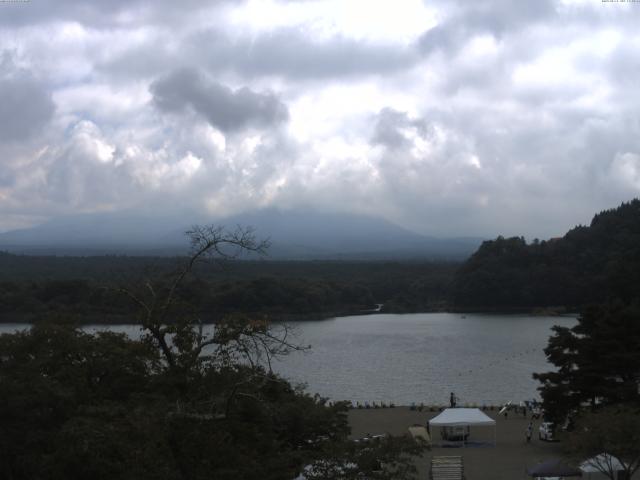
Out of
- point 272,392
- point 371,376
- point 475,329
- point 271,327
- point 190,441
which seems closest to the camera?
point 190,441

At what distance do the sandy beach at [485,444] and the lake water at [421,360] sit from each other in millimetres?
2535

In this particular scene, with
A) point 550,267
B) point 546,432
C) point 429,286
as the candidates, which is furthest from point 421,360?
point 429,286

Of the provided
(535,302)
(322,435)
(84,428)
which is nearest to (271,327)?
(84,428)

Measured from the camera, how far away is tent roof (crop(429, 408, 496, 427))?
14.9 metres

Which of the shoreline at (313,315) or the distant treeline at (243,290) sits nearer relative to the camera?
the shoreline at (313,315)

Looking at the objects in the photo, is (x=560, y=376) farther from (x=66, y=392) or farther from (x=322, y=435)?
(x=66, y=392)

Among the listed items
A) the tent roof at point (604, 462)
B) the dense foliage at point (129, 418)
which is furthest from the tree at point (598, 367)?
the dense foliage at point (129, 418)

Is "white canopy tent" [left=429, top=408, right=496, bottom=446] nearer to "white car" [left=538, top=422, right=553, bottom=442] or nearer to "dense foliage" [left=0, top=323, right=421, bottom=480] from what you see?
"white car" [left=538, top=422, right=553, bottom=442]

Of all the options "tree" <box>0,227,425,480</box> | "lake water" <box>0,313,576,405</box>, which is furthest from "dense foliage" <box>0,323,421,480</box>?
"lake water" <box>0,313,576,405</box>

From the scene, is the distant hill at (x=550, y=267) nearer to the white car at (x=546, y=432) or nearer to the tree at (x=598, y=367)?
the white car at (x=546, y=432)

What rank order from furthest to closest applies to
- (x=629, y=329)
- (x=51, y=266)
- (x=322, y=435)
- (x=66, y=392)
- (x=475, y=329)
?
(x=51, y=266) < (x=475, y=329) < (x=629, y=329) < (x=322, y=435) < (x=66, y=392)

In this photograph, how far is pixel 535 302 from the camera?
56969mm

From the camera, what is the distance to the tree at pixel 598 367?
14.4 metres

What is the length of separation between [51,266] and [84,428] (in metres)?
72.0
